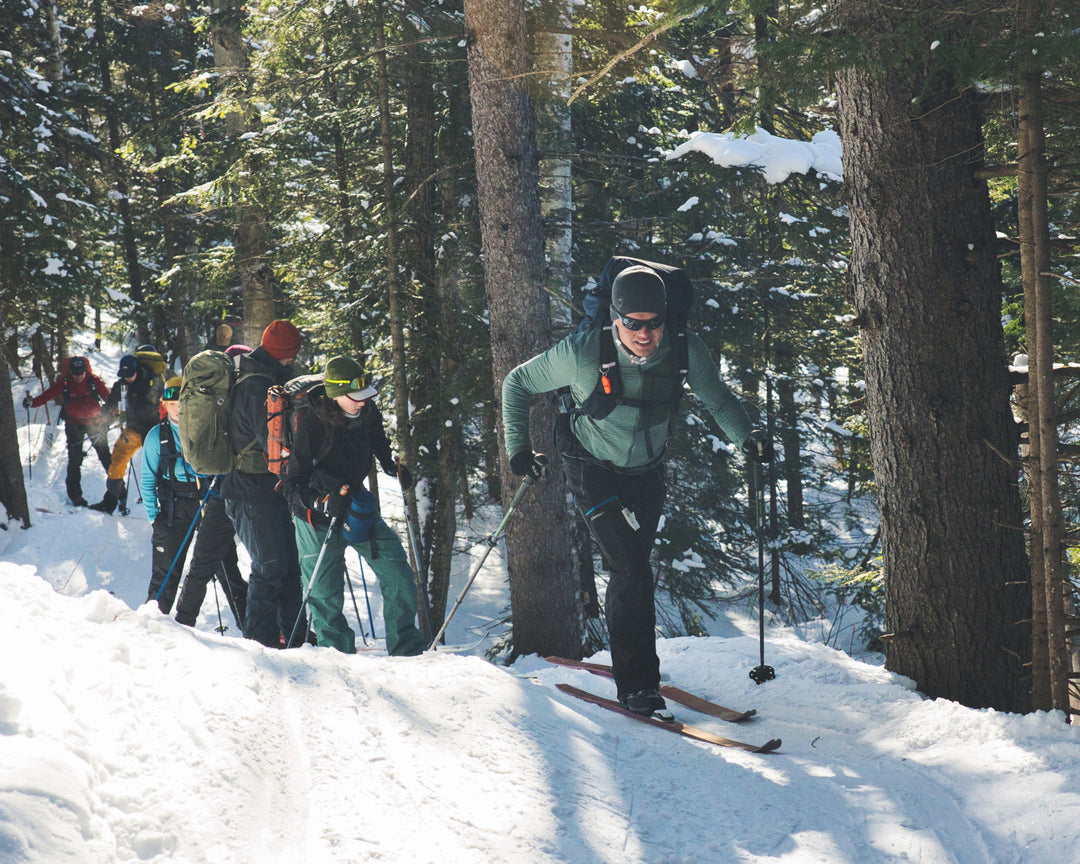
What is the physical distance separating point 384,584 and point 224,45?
10.8 metres

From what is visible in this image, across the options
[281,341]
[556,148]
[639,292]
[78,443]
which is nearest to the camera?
[639,292]

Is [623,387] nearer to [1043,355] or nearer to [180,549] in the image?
[1043,355]

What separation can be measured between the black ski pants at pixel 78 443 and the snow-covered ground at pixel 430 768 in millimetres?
10343

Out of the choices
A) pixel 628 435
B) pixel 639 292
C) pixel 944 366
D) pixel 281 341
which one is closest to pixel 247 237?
pixel 281 341

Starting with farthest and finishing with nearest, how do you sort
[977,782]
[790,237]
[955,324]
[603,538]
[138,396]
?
[790,237] < [138,396] < [603,538] < [955,324] < [977,782]

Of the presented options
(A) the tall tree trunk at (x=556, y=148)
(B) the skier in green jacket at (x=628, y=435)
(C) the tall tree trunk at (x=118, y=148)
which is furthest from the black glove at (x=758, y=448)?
(C) the tall tree trunk at (x=118, y=148)

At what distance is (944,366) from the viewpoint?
458cm

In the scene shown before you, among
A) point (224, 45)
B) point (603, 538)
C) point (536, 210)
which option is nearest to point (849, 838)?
point (603, 538)

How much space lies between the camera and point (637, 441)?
482 centimetres

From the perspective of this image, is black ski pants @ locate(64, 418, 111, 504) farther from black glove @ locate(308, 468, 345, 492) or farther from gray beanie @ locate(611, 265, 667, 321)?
gray beanie @ locate(611, 265, 667, 321)

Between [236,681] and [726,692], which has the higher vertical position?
[236,681]

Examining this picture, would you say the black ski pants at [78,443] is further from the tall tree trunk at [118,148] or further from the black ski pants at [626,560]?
the black ski pants at [626,560]

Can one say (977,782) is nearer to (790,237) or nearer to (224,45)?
(790,237)

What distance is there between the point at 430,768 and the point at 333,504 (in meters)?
2.68
